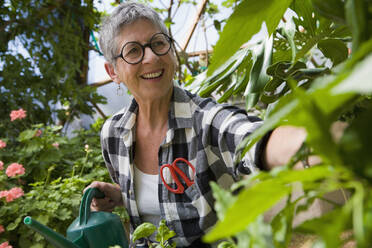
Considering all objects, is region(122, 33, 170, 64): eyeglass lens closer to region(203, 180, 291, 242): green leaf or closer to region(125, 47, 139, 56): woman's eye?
region(125, 47, 139, 56): woman's eye

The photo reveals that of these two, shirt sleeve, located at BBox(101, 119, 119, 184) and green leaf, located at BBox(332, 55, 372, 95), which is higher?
green leaf, located at BBox(332, 55, 372, 95)

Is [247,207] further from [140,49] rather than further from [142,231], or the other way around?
[140,49]

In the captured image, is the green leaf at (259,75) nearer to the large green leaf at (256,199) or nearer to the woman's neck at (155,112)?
the large green leaf at (256,199)

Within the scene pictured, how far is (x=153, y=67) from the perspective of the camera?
1075mm

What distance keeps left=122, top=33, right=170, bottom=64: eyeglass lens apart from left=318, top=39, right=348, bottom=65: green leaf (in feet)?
2.31

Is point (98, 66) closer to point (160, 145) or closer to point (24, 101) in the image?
point (24, 101)

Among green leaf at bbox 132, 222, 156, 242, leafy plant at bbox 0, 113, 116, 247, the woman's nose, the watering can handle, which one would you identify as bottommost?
leafy plant at bbox 0, 113, 116, 247

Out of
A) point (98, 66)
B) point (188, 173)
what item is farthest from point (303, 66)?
point (98, 66)

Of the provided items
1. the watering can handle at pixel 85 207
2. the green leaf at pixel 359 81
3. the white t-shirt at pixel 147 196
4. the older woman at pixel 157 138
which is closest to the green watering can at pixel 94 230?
the watering can handle at pixel 85 207

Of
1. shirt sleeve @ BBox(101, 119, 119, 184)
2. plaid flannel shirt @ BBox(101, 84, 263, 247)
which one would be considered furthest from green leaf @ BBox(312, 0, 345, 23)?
shirt sleeve @ BBox(101, 119, 119, 184)

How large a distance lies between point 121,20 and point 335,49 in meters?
0.78

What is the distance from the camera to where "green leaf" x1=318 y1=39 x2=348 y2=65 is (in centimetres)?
42

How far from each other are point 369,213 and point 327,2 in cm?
15

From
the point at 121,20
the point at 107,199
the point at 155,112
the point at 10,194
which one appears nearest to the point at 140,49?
the point at 121,20
